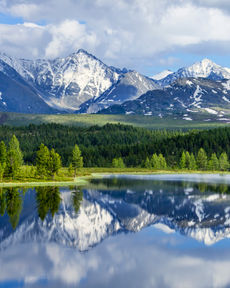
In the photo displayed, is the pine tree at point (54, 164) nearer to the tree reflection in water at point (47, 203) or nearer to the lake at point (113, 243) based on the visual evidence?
the tree reflection in water at point (47, 203)

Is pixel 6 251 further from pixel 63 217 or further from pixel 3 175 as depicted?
pixel 3 175

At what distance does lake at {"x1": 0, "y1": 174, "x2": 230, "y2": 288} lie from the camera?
3500 centimetres

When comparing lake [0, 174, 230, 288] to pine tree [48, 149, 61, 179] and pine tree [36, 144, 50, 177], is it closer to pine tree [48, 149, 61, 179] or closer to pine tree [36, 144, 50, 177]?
pine tree [48, 149, 61, 179]

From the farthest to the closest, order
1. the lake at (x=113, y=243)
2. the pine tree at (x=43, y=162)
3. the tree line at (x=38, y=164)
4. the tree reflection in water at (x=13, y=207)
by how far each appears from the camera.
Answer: the pine tree at (x=43, y=162), the tree line at (x=38, y=164), the tree reflection in water at (x=13, y=207), the lake at (x=113, y=243)

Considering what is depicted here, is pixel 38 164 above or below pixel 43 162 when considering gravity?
below

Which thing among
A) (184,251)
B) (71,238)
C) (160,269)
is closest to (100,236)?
(71,238)

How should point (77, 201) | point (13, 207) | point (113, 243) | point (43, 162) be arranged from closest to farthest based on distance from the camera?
point (113, 243)
point (13, 207)
point (77, 201)
point (43, 162)

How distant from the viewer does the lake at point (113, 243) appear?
3500cm

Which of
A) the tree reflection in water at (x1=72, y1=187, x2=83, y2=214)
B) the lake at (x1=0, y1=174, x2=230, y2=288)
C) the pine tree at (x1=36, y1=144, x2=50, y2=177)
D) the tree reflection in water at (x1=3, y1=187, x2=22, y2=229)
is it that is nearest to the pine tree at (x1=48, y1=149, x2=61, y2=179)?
the pine tree at (x1=36, y1=144, x2=50, y2=177)

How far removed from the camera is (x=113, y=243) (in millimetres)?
48094

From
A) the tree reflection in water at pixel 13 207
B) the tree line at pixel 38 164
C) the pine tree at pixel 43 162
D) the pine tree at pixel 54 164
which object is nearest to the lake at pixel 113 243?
the tree reflection in water at pixel 13 207

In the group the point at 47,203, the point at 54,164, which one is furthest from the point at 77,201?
the point at 54,164

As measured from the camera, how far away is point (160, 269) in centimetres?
3753

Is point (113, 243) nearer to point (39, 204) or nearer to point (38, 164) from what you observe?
point (39, 204)
